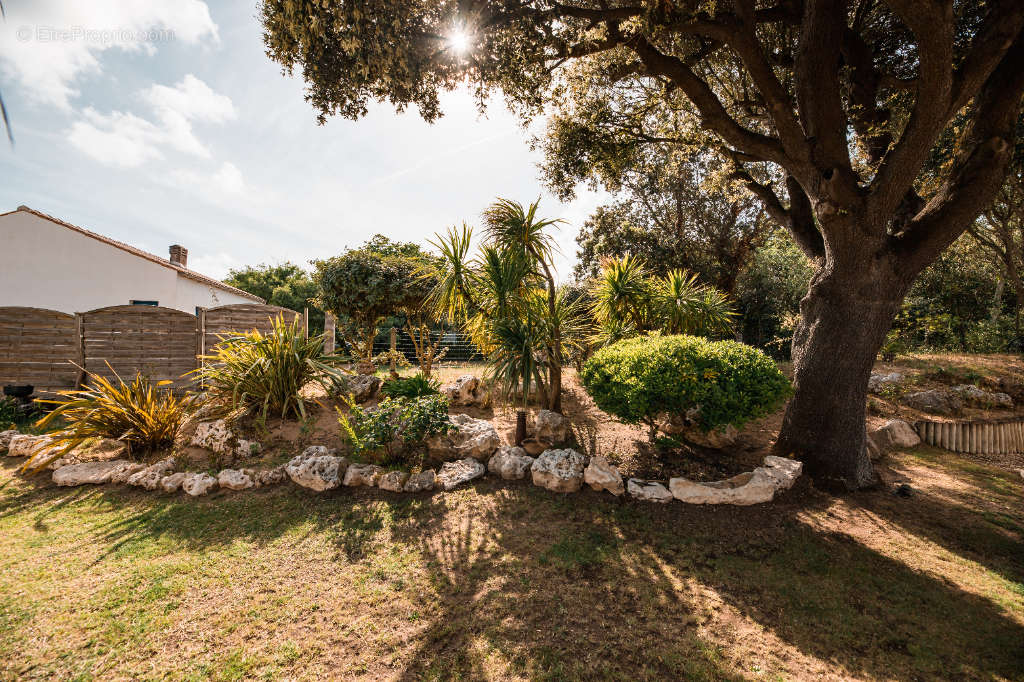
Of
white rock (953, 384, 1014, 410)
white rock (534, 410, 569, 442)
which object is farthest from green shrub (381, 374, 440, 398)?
white rock (953, 384, 1014, 410)

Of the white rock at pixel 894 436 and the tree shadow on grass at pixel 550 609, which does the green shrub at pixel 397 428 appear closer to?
the tree shadow on grass at pixel 550 609

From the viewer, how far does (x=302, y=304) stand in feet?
74.3

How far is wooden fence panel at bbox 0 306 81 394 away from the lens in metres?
6.69

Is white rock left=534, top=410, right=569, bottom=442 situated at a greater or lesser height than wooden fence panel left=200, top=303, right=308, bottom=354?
lesser

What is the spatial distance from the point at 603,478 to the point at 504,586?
163 cm

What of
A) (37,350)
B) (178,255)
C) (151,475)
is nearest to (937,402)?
(151,475)

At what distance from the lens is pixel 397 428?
4199 millimetres

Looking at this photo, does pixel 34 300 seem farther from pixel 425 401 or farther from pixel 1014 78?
pixel 1014 78

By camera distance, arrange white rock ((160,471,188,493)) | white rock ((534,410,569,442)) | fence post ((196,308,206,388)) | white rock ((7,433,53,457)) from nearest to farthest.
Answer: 1. white rock ((160,471,188,493))
2. white rock ((7,433,53,457))
3. white rock ((534,410,569,442))
4. fence post ((196,308,206,388))

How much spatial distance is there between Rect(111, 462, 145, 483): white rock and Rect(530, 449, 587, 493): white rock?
449cm

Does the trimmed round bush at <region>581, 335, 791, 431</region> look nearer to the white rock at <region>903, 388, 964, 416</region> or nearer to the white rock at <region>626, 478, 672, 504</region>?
the white rock at <region>626, 478, 672, 504</region>

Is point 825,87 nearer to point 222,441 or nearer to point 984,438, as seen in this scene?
point 984,438

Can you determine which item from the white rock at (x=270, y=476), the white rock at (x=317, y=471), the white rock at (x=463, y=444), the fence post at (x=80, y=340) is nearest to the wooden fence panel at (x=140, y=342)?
the fence post at (x=80, y=340)

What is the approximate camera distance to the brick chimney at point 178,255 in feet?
55.0
